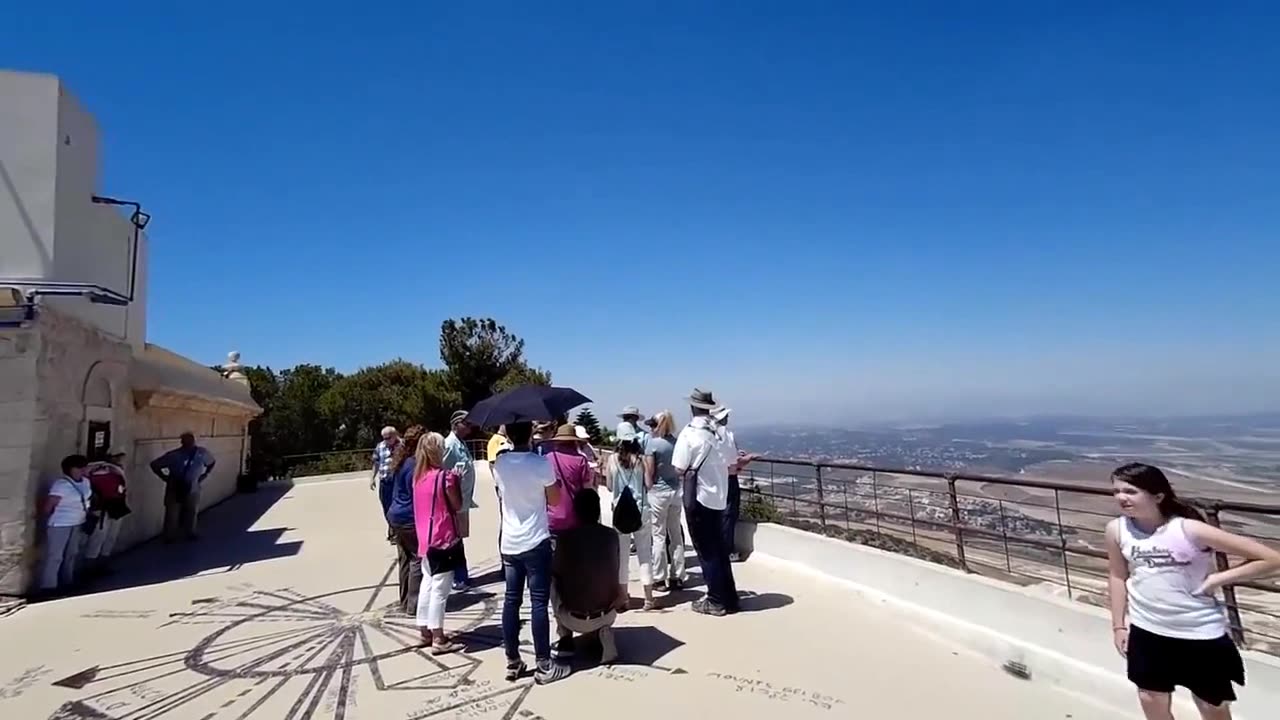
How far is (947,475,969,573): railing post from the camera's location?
5.50 m

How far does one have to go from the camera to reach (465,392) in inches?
1323

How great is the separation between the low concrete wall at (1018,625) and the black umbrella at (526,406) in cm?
299

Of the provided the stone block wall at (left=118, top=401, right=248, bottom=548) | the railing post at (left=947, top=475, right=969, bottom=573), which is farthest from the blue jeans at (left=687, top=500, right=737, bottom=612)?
the stone block wall at (left=118, top=401, right=248, bottom=548)

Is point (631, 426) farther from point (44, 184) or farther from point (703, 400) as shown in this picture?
point (44, 184)

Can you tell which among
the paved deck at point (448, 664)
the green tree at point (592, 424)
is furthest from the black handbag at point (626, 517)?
the green tree at point (592, 424)

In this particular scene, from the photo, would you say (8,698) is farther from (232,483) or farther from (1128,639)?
(232,483)

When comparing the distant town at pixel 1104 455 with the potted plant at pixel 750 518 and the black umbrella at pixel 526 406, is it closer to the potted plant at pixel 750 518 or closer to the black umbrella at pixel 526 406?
the potted plant at pixel 750 518

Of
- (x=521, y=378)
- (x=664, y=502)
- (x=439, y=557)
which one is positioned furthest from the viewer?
(x=521, y=378)

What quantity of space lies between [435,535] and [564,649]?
1239mm

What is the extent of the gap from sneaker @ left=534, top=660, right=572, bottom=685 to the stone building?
19.8ft

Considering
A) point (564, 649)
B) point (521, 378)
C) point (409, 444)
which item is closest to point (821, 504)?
point (564, 649)

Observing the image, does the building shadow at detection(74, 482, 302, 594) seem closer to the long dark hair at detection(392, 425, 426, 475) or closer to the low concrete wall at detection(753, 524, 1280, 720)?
the long dark hair at detection(392, 425, 426, 475)

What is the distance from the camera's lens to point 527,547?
14.2 ft

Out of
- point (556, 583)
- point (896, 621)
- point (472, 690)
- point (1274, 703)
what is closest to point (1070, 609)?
point (1274, 703)
